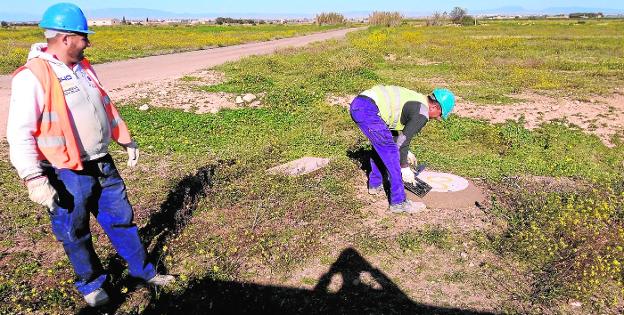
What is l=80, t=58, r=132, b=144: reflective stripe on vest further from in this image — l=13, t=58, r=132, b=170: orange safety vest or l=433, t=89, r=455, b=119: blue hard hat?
l=433, t=89, r=455, b=119: blue hard hat

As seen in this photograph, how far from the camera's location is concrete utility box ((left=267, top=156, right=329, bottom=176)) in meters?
6.00

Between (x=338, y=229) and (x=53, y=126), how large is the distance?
2.74 metres

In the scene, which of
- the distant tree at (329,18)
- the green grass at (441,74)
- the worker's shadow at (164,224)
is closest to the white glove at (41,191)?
the worker's shadow at (164,224)

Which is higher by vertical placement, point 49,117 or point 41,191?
point 49,117

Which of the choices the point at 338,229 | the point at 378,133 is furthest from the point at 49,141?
the point at 378,133

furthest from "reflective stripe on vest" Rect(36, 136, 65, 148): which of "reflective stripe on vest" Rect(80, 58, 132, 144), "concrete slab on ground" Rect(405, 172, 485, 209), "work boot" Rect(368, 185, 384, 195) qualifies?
"concrete slab on ground" Rect(405, 172, 485, 209)

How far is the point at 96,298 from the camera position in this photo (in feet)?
10.6

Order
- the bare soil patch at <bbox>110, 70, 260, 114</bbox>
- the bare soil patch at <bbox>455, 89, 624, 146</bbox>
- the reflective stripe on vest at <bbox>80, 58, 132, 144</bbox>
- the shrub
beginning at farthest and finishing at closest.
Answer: the shrub < the bare soil patch at <bbox>110, 70, 260, 114</bbox> < the bare soil patch at <bbox>455, 89, 624, 146</bbox> < the reflective stripe on vest at <bbox>80, 58, 132, 144</bbox>

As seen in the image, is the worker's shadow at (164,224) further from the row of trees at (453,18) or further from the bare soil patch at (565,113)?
the row of trees at (453,18)

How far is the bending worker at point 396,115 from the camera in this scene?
4.46 m

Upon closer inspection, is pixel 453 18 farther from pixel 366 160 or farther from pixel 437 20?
pixel 366 160

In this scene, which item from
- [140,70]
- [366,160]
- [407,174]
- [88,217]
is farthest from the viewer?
[140,70]

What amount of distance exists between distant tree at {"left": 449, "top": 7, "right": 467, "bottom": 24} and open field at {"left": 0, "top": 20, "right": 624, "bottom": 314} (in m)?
70.6

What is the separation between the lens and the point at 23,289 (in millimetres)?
3498
